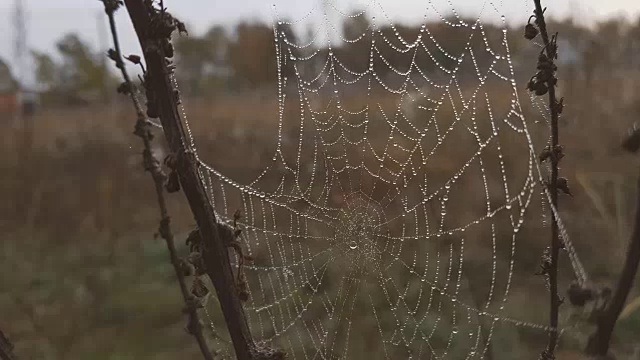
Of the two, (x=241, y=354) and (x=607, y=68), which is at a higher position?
(x=607, y=68)

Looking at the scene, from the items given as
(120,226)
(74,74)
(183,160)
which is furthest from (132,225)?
(183,160)

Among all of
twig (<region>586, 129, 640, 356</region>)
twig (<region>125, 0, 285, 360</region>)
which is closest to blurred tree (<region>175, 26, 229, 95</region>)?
twig (<region>125, 0, 285, 360</region>)

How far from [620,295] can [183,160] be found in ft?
0.81

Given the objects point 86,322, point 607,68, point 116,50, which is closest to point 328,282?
point 86,322

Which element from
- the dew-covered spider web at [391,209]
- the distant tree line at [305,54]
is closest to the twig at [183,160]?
the distant tree line at [305,54]

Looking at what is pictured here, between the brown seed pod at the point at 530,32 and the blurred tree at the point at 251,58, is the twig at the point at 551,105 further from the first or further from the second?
the blurred tree at the point at 251,58

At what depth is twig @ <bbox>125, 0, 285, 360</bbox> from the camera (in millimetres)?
434

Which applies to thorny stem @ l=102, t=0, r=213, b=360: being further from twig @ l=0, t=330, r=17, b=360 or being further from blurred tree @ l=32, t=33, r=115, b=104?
blurred tree @ l=32, t=33, r=115, b=104

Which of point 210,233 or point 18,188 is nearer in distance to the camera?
point 210,233

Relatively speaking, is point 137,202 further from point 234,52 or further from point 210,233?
point 210,233

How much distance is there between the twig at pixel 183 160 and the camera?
434mm

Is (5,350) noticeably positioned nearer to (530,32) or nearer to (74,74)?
(530,32)

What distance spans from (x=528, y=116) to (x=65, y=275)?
2985 mm

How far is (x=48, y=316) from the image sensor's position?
3998mm
